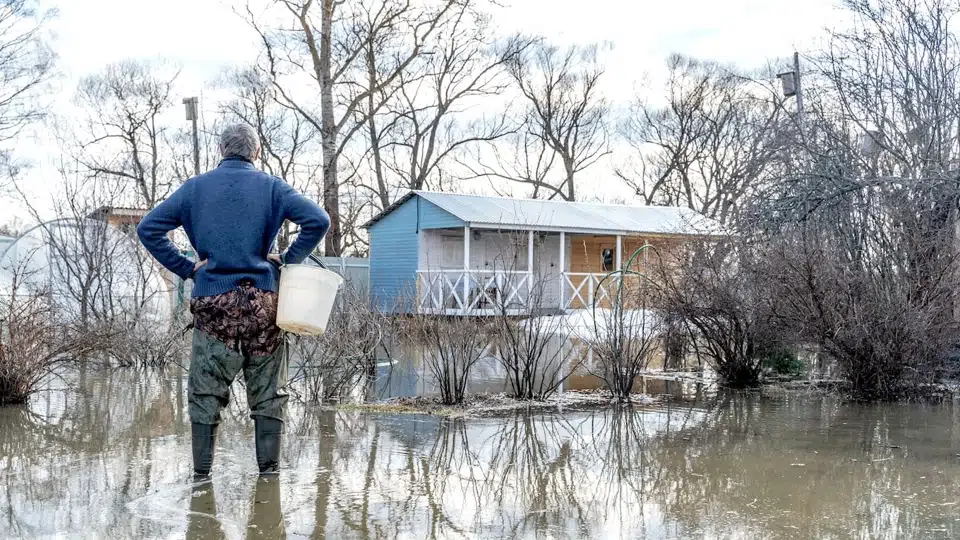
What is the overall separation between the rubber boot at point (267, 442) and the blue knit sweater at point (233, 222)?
737 millimetres

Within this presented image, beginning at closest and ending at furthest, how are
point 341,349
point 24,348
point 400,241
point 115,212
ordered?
point 24,348
point 341,349
point 115,212
point 400,241

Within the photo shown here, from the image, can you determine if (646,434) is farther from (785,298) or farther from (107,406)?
(107,406)

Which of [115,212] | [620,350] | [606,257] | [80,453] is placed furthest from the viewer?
[606,257]

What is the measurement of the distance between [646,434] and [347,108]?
20.3 metres

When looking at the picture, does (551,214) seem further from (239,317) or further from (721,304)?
(239,317)

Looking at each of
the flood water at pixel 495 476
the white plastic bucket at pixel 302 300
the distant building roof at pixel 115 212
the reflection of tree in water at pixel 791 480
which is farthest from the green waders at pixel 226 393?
the distant building roof at pixel 115 212

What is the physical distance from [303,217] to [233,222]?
1.21ft

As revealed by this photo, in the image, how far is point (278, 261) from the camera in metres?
5.35

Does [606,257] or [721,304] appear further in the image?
[606,257]

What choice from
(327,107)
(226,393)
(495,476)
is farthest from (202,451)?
(327,107)

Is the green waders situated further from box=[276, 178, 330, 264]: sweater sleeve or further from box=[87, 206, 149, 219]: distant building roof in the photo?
box=[87, 206, 149, 219]: distant building roof

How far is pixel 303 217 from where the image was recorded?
520cm

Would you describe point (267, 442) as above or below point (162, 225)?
below

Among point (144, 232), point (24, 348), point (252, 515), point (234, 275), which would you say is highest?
point (144, 232)
